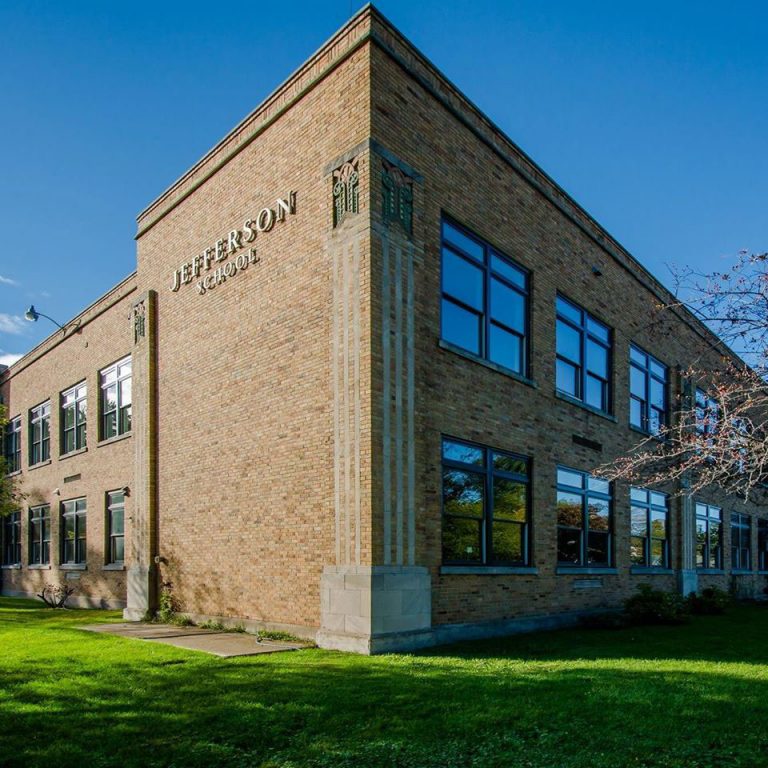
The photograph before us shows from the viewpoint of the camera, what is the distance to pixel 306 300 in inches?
497

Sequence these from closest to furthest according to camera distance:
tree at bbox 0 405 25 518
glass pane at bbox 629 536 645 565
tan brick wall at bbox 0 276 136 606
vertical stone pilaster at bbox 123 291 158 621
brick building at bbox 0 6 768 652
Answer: brick building at bbox 0 6 768 652, vertical stone pilaster at bbox 123 291 158 621, glass pane at bbox 629 536 645 565, tan brick wall at bbox 0 276 136 606, tree at bbox 0 405 25 518

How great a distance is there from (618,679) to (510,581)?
Result: 5.01m

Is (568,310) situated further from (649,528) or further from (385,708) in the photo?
(385,708)

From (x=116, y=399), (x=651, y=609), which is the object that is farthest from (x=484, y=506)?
(x=116, y=399)

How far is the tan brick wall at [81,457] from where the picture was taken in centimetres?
2057

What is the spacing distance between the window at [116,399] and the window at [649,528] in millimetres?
13831

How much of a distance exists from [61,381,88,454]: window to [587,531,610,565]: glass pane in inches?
606

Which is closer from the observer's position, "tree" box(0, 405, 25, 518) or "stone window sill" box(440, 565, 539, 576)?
"stone window sill" box(440, 565, 539, 576)

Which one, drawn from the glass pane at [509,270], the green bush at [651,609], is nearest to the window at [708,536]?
the green bush at [651,609]

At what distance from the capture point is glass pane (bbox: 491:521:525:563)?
13.8 meters

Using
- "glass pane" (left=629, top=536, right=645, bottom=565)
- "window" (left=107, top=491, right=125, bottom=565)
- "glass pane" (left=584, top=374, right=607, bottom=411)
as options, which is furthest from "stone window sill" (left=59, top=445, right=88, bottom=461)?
"glass pane" (left=629, top=536, right=645, bottom=565)

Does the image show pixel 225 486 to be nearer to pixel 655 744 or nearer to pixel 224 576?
pixel 224 576

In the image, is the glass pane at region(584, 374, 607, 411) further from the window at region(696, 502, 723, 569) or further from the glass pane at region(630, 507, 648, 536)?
the window at region(696, 502, 723, 569)

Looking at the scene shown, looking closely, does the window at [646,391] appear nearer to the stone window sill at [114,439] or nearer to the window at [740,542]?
the window at [740,542]
